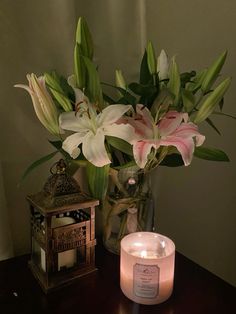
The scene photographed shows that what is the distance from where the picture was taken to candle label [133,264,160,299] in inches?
23.6

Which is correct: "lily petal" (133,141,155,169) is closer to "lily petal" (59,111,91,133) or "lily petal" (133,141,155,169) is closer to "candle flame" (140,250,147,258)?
"lily petal" (59,111,91,133)

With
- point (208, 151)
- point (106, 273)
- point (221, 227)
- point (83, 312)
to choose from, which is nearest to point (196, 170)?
point (221, 227)

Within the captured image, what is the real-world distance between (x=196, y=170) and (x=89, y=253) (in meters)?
0.48

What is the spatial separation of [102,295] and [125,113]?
38 cm

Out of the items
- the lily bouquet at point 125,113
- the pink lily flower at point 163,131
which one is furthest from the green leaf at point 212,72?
the pink lily flower at point 163,131

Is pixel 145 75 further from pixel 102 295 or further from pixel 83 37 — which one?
pixel 102 295

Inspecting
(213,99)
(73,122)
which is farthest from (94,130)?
(213,99)

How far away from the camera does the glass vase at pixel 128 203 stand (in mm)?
737

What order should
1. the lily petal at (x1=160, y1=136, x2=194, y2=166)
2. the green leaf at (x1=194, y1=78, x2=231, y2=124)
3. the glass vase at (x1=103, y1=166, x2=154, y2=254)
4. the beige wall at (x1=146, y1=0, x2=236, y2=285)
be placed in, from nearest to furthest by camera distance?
the lily petal at (x1=160, y1=136, x2=194, y2=166), the green leaf at (x1=194, y1=78, x2=231, y2=124), the glass vase at (x1=103, y1=166, x2=154, y2=254), the beige wall at (x1=146, y1=0, x2=236, y2=285)

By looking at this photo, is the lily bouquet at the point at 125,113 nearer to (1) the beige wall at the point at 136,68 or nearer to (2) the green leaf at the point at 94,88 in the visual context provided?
(2) the green leaf at the point at 94,88

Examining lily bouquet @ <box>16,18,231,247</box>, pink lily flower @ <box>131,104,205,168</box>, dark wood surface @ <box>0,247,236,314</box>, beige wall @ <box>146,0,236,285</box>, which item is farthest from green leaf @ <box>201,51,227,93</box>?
dark wood surface @ <box>0,247,236,314</box>

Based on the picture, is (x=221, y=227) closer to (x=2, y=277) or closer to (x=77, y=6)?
(x=2, y=277)

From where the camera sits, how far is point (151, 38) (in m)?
1.02

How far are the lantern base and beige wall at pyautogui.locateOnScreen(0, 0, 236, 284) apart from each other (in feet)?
0.53
